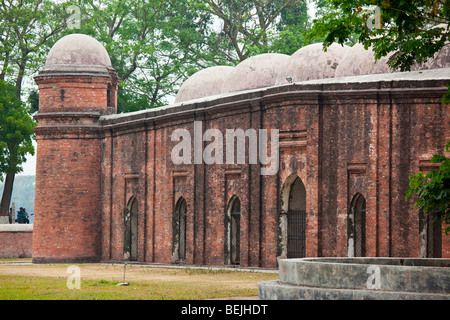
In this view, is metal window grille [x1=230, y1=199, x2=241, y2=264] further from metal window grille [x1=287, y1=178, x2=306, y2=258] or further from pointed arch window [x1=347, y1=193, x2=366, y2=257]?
pointed arch window [x1=347, y1=193, x2=366, y2=257]

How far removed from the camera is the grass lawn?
1576 centimetres

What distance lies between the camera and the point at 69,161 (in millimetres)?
29328

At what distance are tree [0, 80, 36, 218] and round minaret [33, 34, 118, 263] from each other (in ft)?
33.7

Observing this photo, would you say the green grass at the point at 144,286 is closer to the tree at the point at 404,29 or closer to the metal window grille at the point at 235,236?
the metal window grille at the point at 235,236

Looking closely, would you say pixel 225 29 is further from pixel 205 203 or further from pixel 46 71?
pixel 205 203

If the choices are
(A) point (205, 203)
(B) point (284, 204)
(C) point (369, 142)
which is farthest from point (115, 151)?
(C) point (369, 142)

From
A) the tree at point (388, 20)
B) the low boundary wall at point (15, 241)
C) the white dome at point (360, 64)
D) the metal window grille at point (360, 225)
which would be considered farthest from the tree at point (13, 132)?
the tree at point (388, 20)

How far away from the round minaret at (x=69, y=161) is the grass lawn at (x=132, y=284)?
3979 millimetres

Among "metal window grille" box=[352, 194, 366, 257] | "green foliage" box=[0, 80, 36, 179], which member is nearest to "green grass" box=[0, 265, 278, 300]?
"metal window grille" box=[352, 194, 366, 257]

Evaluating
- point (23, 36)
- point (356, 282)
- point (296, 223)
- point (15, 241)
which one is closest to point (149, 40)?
point (23, 36)

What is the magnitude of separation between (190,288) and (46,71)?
47.3 ft

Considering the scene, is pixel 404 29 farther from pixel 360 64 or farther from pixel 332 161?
pixel 360 64

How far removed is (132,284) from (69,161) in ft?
37.9

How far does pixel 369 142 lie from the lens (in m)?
21.9
